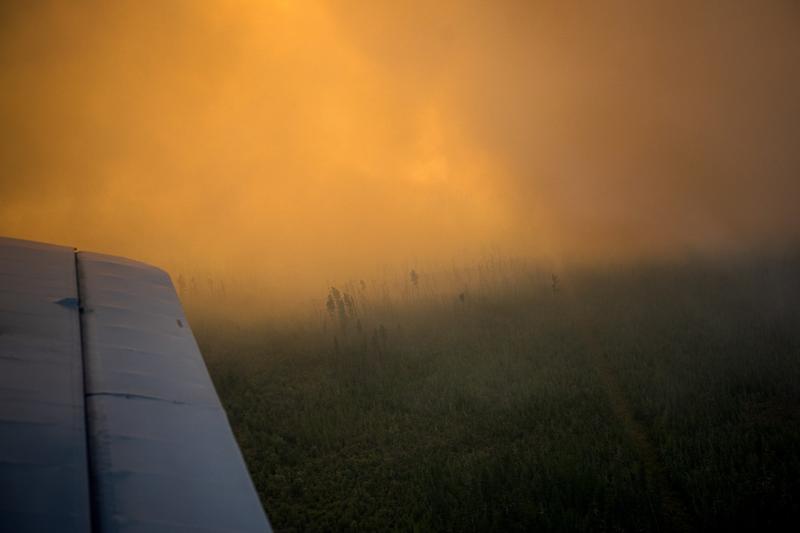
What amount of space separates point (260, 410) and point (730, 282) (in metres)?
12.9

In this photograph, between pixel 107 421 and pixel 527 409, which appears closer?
pixel 107 421

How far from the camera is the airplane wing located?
168cm

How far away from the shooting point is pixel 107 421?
2.14 metres

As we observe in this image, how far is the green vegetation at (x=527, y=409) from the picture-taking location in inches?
219

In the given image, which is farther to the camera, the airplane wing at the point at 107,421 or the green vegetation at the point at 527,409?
the green vegetation at the point at 527,409

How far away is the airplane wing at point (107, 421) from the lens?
1.68 meters

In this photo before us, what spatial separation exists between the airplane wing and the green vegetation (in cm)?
352

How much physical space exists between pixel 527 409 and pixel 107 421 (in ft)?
21.8

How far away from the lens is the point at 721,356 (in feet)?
30.4

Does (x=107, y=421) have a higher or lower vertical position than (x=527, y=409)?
higher

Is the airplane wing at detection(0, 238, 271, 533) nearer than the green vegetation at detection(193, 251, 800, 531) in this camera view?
Yes

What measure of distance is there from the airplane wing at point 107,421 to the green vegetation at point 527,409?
139 inches

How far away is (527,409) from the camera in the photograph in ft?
25.5

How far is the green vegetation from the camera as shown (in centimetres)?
556
